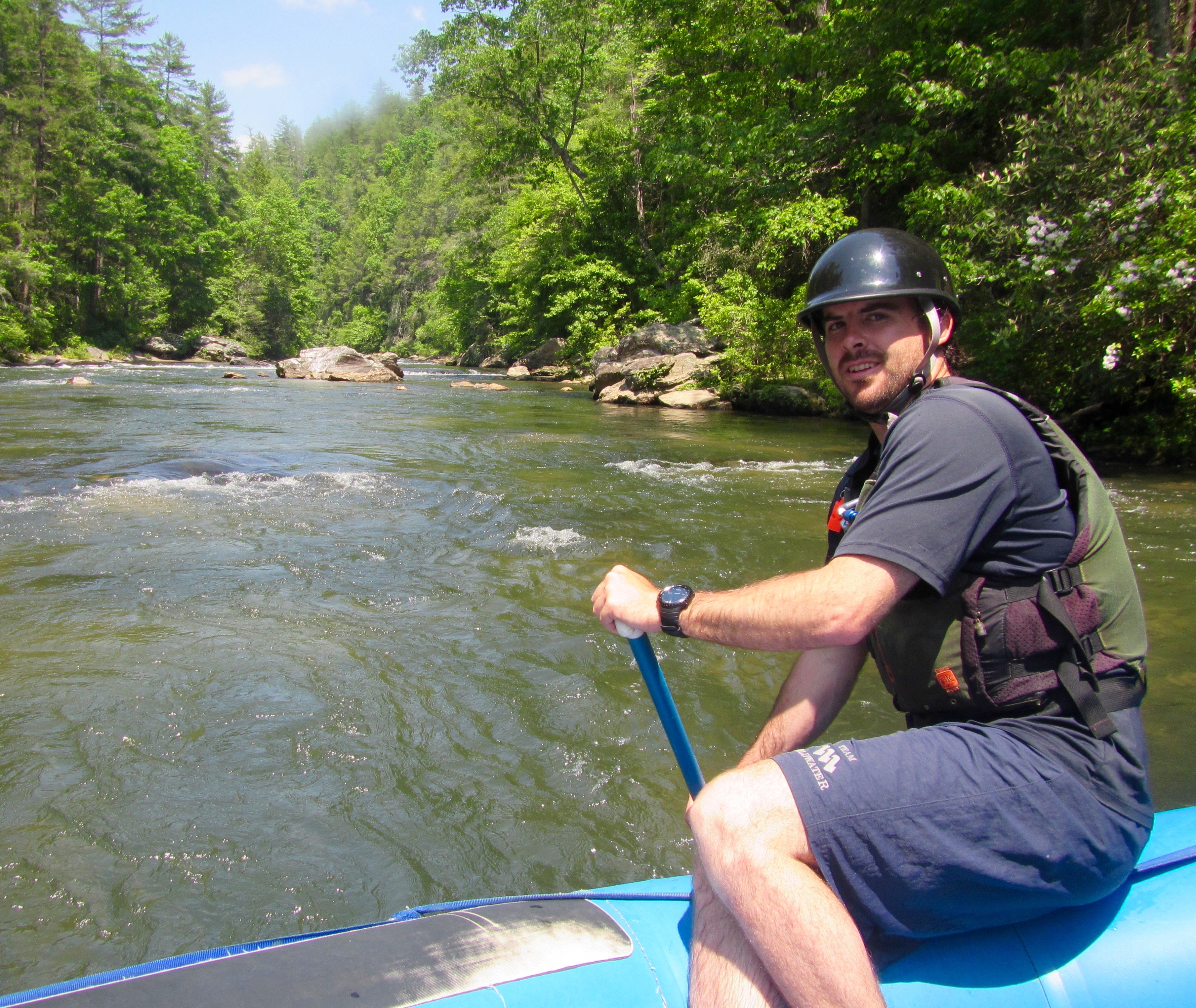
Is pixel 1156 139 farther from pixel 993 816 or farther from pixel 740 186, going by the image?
pixel 993 816

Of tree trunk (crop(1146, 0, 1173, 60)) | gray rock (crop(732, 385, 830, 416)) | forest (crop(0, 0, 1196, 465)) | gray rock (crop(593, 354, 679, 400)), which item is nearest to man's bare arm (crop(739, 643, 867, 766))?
forest (crop(0, 0, 1196, 465))

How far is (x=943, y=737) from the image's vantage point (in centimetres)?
161

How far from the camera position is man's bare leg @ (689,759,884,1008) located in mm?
1354

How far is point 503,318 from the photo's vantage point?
126 ft

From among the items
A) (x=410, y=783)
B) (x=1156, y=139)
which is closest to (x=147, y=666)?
(x=410, y=783)

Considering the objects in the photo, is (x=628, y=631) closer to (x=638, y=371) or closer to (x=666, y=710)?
(x=666, y=710)

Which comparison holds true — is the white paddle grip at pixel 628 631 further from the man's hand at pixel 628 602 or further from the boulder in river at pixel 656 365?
the boulder in river at pixel 656 365

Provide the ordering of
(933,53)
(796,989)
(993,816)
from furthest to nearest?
(933,53), (993,816), (796,989)

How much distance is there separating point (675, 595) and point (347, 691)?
2.58 meters

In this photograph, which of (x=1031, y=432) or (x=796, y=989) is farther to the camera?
(x=1031, y=432)

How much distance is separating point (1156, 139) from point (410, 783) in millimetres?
11041

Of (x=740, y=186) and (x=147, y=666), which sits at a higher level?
(x=740, y=186)

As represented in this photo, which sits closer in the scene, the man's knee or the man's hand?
the man's knee

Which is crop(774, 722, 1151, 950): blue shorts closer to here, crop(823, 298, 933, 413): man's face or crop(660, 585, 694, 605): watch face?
crop(660, 585, 694, 605): watch face
